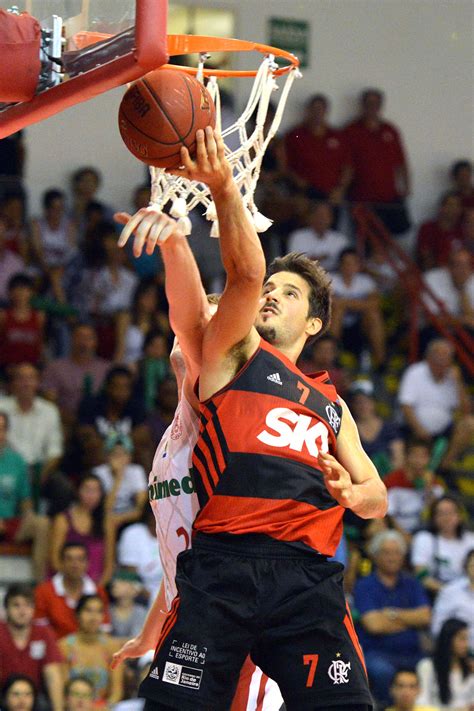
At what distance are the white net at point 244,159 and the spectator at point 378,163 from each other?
8.65 meters

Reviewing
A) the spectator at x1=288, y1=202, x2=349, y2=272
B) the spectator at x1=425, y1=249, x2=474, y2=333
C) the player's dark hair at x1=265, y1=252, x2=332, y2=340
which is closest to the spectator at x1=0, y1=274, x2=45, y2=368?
the spectator at x1=288, y1=202, x2=349, y2=272

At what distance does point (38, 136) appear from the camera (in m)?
13.2

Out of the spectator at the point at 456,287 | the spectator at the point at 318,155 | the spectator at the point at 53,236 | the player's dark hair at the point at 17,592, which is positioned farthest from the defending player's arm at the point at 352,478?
the spectator at the point at 318,155

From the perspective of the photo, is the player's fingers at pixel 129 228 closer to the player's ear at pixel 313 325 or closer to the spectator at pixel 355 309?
the player's ear at pixel 313 325

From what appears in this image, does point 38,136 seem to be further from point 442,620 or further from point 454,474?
point 442,620

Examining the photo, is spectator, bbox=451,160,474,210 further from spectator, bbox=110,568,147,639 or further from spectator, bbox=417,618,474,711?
spectator, bbox=110,568,147,639

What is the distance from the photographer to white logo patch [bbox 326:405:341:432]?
15.2ft

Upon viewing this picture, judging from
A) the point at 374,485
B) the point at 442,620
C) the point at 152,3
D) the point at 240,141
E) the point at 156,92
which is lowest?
the point at 442,620

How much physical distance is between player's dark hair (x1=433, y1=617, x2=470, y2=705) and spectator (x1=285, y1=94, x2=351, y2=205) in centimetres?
568

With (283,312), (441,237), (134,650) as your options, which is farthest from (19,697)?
(441,237)

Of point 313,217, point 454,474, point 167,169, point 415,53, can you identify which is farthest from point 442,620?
point 415,53

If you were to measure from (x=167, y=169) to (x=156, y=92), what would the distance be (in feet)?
0.83

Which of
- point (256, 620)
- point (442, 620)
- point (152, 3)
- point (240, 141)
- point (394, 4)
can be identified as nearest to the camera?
point (152, 3)

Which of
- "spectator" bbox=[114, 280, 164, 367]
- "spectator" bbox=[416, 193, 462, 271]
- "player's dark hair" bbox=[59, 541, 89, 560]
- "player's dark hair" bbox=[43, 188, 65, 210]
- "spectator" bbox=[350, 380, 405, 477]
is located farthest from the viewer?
"spectator" bbox=[416, 193, 462, 271]
